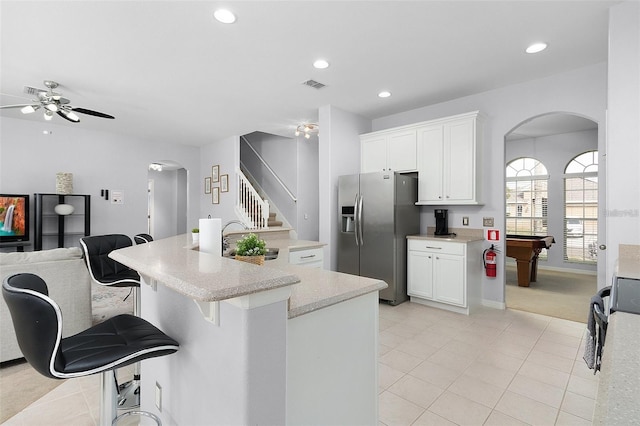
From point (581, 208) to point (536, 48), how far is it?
5.04 metres

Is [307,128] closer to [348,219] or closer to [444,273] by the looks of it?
[348,219]

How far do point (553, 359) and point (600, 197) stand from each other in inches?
84.3

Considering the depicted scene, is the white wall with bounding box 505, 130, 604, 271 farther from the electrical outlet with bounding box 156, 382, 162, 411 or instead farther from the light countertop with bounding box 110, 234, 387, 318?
the electrical outlet with bounding box 156, 382, 162, 411

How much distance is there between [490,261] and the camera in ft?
13.4

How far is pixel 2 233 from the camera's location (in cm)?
520

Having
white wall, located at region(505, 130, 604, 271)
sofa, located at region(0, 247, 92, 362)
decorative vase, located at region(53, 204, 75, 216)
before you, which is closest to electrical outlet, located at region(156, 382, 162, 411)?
sofa, located at region(0, 247, 92, 362)

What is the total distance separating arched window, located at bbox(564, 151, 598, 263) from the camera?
253 inches

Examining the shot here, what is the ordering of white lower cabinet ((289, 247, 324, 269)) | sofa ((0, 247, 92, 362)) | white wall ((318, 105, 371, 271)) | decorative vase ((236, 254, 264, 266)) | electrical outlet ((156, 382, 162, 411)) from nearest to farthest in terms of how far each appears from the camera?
electrical outlet ((156, 382, 162, 411)) → decorative vase ((236, 254, 264, 266)) → sofa ((0, 247, 92, 362)) → white lower cabinet ((289, 247, 324, 269)) → white wall ((318, 105, 371, 271))

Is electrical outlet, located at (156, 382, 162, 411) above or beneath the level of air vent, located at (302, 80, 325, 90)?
beneath

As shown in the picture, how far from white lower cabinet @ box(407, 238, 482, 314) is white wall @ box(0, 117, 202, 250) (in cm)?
562

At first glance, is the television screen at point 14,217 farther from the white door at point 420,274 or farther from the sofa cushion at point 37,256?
the white door at point 420,274

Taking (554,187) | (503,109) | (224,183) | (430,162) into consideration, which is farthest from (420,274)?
(554,187)

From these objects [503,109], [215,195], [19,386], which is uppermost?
[503,109]

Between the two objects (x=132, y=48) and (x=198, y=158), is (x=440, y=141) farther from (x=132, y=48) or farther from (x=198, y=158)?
(x=198, y=158)
